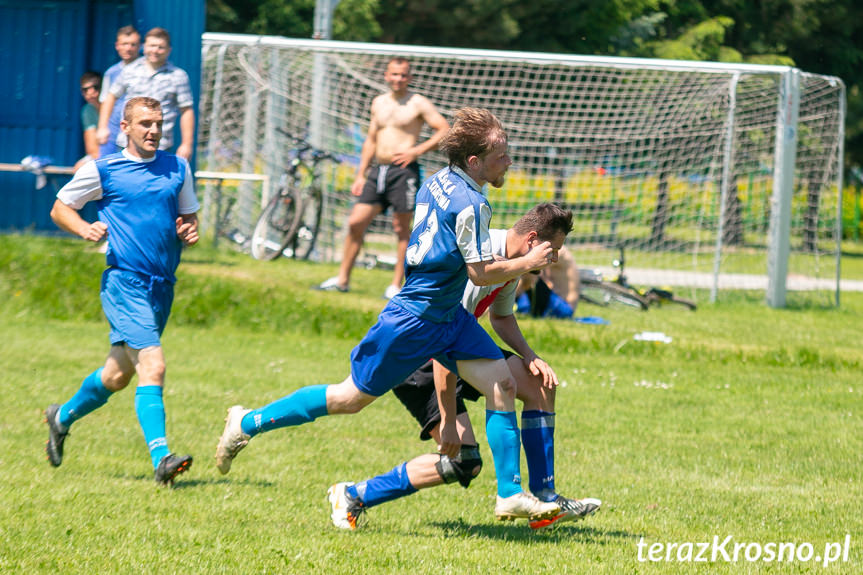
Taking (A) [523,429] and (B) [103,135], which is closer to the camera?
(A) [523,429]

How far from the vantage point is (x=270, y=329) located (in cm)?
1177

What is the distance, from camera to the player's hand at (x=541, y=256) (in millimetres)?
4840

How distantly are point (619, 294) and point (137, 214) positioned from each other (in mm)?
A: 9303

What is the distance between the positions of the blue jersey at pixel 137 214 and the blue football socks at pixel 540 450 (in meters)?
2.09

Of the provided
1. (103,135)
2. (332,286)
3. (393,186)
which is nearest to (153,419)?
(393,186)

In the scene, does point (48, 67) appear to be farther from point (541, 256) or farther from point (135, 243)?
point (541, 256)

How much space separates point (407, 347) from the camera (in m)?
5.04

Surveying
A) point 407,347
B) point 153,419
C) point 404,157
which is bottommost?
point 153,419

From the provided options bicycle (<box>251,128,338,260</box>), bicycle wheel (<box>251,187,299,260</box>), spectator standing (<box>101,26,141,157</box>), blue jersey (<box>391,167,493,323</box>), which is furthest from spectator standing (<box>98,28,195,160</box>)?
blue jersey (<box>391,167,493,323</box>)

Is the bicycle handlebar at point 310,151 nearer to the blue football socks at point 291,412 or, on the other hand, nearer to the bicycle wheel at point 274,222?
the bicycle wheel at point 274,222

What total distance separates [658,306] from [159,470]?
10.2 metres

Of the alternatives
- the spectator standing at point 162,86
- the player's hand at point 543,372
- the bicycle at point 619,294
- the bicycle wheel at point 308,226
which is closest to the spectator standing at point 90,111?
the spectator standing at point 162,86

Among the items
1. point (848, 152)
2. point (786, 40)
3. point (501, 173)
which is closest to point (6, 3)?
point (501, 173)

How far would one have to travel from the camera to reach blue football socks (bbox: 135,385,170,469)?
5.90 meters
